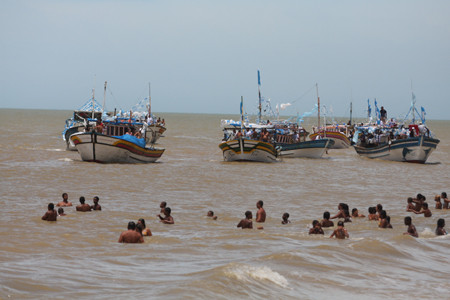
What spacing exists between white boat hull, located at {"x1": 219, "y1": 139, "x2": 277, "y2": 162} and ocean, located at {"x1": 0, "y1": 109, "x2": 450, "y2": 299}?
6245 millimetres

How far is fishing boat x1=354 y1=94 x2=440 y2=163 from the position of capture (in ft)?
124

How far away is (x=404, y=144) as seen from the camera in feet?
126

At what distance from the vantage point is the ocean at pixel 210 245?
35.7ft

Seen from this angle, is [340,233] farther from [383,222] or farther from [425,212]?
[425,212]

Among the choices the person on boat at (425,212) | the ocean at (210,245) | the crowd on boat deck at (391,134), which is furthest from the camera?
the crowd on boat deck at (391,134)

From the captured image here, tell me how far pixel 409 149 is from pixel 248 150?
1044 centimetres

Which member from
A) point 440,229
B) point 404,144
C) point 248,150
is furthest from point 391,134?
point 440,229

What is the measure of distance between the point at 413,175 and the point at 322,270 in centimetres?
2189

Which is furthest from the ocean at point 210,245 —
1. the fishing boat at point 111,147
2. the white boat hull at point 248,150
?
the white boat hull at point 248,150

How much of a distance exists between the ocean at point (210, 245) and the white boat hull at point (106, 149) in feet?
12.9

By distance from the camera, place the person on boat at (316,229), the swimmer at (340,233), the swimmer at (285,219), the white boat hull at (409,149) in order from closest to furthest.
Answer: the swimmer at (340,233) < the person on boat at (316,229) < the swimmer at (285,219) < the white boat hull at (409,149)

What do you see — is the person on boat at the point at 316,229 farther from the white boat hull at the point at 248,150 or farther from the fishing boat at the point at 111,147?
the white boat hull at the point at 248,150

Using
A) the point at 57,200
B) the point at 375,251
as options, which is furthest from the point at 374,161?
the point at 375,251

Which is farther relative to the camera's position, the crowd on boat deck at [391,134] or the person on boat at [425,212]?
→ the crowd on boat deck at [391,134]
